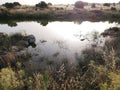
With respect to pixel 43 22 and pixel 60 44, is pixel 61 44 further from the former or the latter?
pixel 43 22

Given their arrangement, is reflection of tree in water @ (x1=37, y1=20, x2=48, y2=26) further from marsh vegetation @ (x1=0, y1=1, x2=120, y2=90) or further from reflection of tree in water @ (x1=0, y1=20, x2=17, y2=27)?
reflection of tree in water @ (x1=0, y1=20, x2=17, y2=27)

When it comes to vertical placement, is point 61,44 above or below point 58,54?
below

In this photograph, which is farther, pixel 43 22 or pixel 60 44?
pixel 43 22

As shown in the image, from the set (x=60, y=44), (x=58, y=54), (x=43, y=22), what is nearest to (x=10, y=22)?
(x=43, y=22)

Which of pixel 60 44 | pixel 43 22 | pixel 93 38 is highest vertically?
pixel 93 38

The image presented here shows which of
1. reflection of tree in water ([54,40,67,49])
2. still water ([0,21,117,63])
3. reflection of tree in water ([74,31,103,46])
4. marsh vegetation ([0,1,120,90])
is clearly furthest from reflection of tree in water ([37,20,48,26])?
reflection of tree in water ([54,40,67,49])

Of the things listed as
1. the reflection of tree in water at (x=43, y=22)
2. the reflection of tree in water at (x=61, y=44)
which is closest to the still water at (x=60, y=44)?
the reflection of tree in water at (x=61, y=44)

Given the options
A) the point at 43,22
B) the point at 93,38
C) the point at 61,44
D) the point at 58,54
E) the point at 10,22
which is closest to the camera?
the point at 58,54

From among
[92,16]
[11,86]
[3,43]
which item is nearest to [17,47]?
[3,43]

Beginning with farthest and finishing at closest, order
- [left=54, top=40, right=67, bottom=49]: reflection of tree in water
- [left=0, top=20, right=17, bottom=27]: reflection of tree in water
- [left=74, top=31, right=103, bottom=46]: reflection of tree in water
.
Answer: [left=0, top=20, right=17, bottom=27]: reflection of tree in water < [left=74, top=31, right=103, bottom=46]: reflection of tree in water < [left=54, top=40, right=67, bottom=49]: reflection of tree in water

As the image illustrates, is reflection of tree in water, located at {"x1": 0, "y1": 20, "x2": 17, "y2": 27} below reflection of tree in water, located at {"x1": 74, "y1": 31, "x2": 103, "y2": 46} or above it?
below

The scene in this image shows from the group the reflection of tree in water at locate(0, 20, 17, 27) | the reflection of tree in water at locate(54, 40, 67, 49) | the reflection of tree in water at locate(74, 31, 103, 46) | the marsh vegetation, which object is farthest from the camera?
the reflection of tree in water at locate(0, 20, 17, 27)

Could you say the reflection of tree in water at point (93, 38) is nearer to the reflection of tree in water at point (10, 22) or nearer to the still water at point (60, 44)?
the still water at point (60, 44)

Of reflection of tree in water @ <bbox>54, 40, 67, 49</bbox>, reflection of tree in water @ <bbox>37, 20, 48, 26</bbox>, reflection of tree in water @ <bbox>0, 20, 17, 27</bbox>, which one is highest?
reflection of tree in water @ <bbox>54, 40, 67, 49</bbox>
